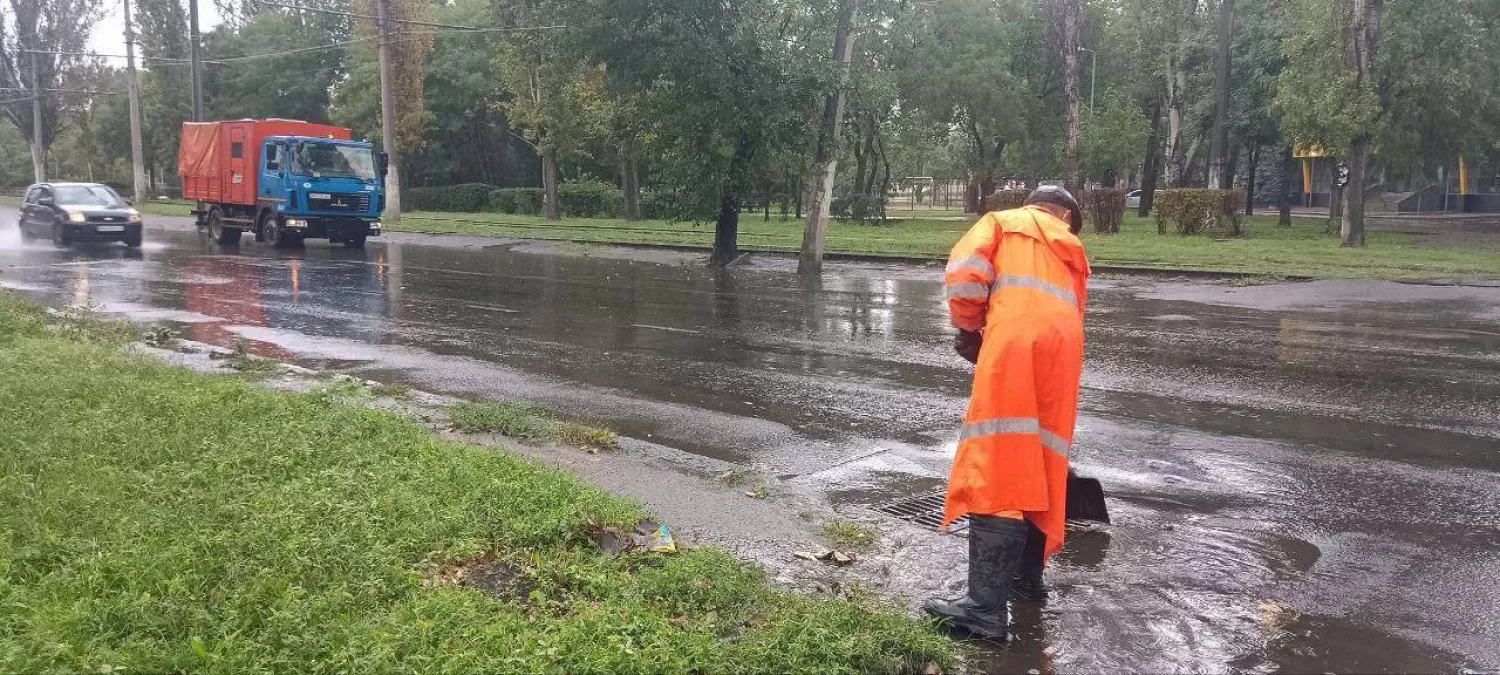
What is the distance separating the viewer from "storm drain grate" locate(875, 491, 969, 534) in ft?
19.3

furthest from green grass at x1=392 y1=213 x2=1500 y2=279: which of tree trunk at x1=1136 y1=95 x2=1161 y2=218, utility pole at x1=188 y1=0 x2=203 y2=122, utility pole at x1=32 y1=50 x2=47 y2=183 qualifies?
utility pole at x1=32 y1=50 x2=47 y2=183

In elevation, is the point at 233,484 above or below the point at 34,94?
below

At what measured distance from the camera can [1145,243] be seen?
88.2 ft

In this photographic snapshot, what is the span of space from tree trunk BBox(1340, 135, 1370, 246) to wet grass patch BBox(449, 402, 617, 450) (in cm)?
2317

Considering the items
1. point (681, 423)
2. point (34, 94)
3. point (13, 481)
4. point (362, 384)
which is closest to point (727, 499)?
point (681, 423)

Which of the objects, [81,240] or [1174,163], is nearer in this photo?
[81,240]

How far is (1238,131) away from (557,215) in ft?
78.0

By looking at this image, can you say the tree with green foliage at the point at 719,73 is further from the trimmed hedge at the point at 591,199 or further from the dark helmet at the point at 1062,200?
the trimmed hedge at the point at 591,199

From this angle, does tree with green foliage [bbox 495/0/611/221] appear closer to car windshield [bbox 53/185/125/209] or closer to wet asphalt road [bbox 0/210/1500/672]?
car windshield [bbox 53/185/125/209]

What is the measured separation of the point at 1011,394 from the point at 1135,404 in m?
5.06

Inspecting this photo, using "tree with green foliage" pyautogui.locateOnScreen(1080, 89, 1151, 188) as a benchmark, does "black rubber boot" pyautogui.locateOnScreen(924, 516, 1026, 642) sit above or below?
below

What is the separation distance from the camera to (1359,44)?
24.8m

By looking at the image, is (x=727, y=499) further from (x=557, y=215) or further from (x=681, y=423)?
(x=557, y=215)

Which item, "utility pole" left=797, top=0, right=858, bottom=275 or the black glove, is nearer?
the black glove
